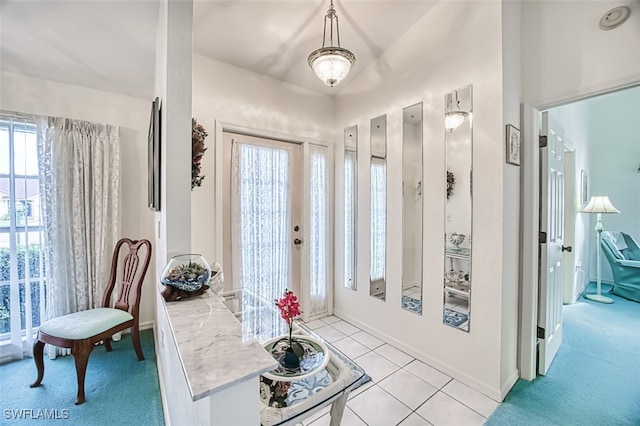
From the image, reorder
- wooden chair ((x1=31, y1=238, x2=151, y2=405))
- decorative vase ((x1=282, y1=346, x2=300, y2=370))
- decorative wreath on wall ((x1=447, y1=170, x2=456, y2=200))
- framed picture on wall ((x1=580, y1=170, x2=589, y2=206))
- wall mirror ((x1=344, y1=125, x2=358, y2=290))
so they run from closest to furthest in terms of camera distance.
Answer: decorative vase ((x1=282, y1=346, x2=300, y2=370)) → wooden chair ((x1=31, y1=238, x2=151, y2=405)) → decorative wreath on wall ((x1=447, y1=170, x2=456, y2=200)) → wall mirror ((x1=344, y1=125, x2=358, y2=290)) → framed picture on wall ((x1=580, y1=170, x2=589, y2=206))

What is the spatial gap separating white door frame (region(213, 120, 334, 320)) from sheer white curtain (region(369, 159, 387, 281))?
618 millimetres

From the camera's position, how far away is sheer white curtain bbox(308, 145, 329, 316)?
3158 mm

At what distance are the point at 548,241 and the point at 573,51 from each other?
1.38 metres

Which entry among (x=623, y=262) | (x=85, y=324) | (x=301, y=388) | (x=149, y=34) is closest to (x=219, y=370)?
(x=301, y=388)

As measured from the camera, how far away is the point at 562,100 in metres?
1.88

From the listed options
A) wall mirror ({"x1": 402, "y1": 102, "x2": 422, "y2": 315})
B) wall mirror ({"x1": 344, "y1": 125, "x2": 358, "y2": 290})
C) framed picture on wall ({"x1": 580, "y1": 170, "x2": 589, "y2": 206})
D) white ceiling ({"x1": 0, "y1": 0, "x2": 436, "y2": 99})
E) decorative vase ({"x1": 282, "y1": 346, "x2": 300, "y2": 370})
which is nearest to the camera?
decorative vase ({"x1": 282, "y1": 346, "x2": 300, "y2": 370})

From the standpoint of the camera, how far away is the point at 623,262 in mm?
3768

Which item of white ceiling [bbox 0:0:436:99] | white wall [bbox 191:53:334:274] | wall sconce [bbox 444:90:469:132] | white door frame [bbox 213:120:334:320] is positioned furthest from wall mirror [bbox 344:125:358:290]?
wall sconce [bbox 444:90:469:132]

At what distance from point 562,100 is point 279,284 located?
292 cm

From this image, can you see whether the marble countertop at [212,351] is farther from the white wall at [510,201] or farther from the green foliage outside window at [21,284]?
the green foliage outside window at [21,284]

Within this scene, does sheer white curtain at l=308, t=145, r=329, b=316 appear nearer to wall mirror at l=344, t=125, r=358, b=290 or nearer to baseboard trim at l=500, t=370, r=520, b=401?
wall mirror at l=344, t=125, r=358, b=290

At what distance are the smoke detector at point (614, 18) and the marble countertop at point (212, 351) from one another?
2.70 metres

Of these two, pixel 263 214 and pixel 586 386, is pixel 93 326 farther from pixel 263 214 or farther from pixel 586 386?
pixel 586 386

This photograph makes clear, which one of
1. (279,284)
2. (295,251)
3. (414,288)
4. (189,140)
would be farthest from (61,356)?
(414,288)
